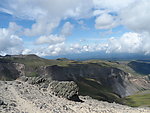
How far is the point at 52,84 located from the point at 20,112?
853 inches

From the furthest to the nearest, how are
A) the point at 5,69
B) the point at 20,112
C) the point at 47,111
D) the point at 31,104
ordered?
the point at 5,69 → the point at 31,104 → the point at 47,111 → the point at 20,112

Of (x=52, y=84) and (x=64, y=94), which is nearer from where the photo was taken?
(x=64, y=94)

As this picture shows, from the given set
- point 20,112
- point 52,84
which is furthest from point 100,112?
point 52,84

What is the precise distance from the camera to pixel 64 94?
131ft

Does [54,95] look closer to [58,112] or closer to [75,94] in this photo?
[75,94]

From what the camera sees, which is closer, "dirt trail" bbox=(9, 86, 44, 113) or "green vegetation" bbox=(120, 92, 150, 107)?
"dirt trail" bbox=(9, 86, 44, 113)

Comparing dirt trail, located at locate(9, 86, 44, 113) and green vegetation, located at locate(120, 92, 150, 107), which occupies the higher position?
dirt trail, located at locate(9, 86, 44, 113)

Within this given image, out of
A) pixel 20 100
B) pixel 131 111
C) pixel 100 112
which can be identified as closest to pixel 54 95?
pixel 20 100

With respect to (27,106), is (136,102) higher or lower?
lower

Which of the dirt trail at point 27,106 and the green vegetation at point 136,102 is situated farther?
the green vegetation at point 136,102

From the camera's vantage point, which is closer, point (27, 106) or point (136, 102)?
point (27, 106)

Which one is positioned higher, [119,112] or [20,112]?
[20,112]

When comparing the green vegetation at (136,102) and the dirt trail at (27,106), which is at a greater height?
the dirt trail at (27,106)

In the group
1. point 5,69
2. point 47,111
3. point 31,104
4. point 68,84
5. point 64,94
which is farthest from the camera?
point 5,69
